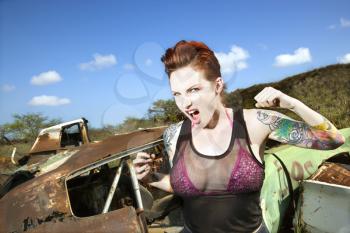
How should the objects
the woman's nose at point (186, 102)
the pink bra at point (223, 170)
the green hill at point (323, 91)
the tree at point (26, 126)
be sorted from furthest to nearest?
the tree at point (26, 126) < the green hill at point (323, 91) < the woman's nose at point (186, 102) < the pink bra at point (223, 170)

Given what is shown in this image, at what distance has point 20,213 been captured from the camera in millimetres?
2723

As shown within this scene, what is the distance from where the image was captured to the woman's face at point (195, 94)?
6.34ft

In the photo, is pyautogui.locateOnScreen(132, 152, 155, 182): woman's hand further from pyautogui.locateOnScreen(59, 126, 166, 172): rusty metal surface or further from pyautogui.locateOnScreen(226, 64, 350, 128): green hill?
pyautogui.locateOnScreen(226, 64, 350, 128): green hill

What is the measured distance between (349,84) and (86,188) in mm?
18514

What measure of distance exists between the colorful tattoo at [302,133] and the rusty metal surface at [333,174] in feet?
7.27

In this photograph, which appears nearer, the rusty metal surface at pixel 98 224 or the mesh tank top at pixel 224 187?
the mesh tank top at pixel 224 187

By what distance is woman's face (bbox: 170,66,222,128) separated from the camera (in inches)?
76.0

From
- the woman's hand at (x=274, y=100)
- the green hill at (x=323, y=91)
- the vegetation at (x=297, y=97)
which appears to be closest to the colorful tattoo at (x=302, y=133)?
the woman's hand at (x=274, y=100)

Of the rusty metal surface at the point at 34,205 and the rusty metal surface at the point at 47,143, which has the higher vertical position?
the rusty metal surface at the point at 47,143

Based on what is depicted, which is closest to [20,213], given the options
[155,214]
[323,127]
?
[155,214]

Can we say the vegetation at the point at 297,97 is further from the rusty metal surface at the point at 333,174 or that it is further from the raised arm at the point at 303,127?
the raised arm at the point at 303,127

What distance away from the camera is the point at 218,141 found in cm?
191

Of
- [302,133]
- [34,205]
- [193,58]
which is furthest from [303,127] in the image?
[34,205]

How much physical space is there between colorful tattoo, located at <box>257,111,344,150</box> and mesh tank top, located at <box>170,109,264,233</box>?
15cm
